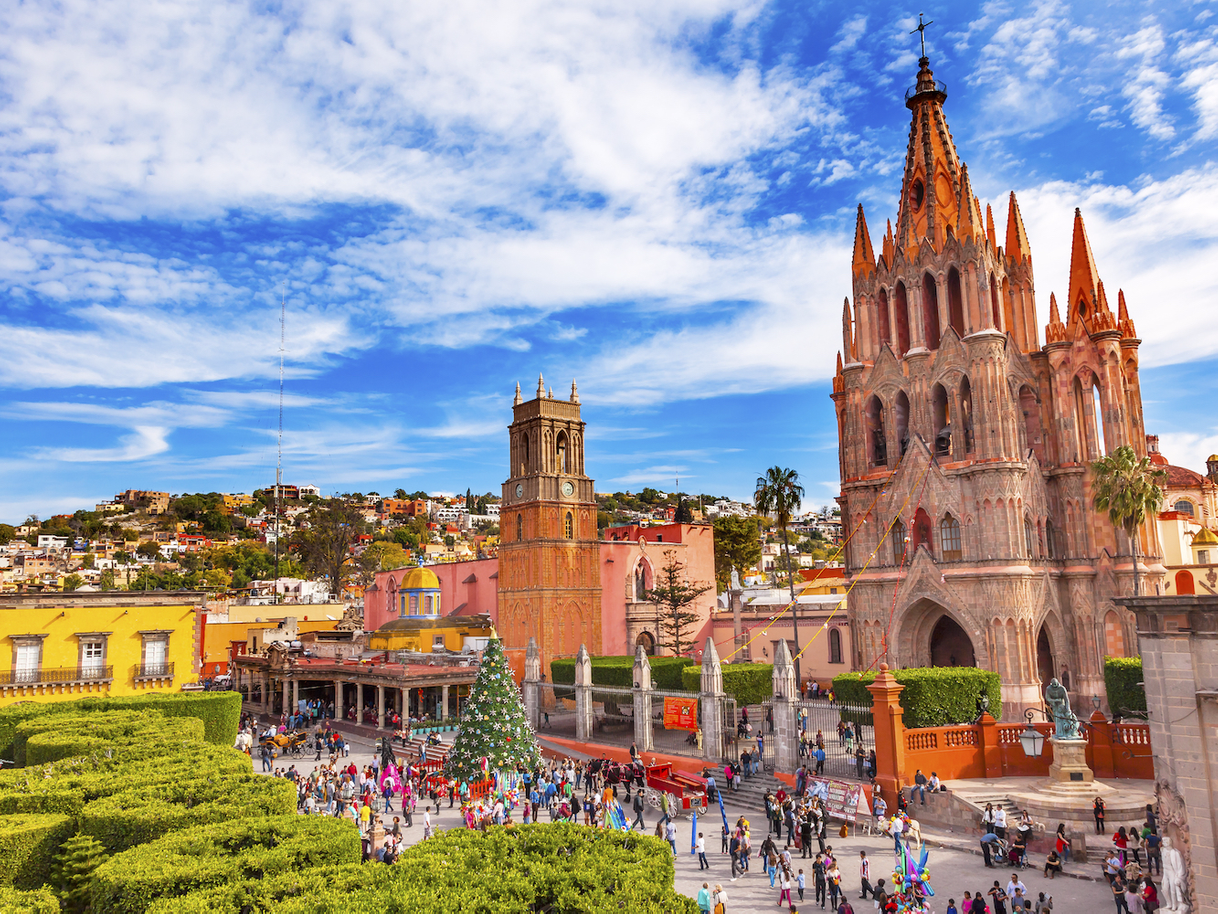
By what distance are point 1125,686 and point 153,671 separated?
38.8 m

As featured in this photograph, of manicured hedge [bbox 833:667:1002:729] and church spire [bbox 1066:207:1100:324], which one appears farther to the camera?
church spire [bbox 1066:207:1100:324]

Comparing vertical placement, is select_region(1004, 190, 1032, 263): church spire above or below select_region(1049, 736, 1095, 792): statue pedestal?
above

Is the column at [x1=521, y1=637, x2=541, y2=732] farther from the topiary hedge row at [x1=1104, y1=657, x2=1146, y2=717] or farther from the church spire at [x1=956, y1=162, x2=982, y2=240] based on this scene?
the church spire at [x1=956, y1=162, x2=982, y2=240]

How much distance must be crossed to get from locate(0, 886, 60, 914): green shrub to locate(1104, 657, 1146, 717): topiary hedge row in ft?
103

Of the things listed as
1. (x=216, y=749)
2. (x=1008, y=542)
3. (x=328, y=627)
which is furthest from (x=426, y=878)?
(x=328, y=627)

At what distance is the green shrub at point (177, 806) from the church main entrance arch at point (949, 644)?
2898 cm

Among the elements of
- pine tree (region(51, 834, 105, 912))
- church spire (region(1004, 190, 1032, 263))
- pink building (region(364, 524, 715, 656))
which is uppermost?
church spire (region(1004, 190, 1032, 263))

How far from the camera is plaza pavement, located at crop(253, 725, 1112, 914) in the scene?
58.1 feet

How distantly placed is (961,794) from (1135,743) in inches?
231

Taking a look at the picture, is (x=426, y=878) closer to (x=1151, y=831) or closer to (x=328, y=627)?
(x=1151, y=831)

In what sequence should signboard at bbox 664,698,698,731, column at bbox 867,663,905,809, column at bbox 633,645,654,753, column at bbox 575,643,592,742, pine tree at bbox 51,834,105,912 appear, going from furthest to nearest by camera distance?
A: column at bbox 575,643,592,742 < column at bbox 633,645,654,753 < signboard at bbox 664,698,698,731 < column at bbox 867,663,905,809 < pine tree at bbox 51,834,105,912

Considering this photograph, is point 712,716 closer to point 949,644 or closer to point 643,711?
point 643,711

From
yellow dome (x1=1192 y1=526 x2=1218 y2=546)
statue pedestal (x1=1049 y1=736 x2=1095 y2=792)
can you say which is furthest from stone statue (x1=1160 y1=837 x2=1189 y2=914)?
yellow dome (x1=1192 y1=526 x2=1218 y2=546)

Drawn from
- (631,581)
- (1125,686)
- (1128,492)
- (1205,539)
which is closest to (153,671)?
(631,581)
